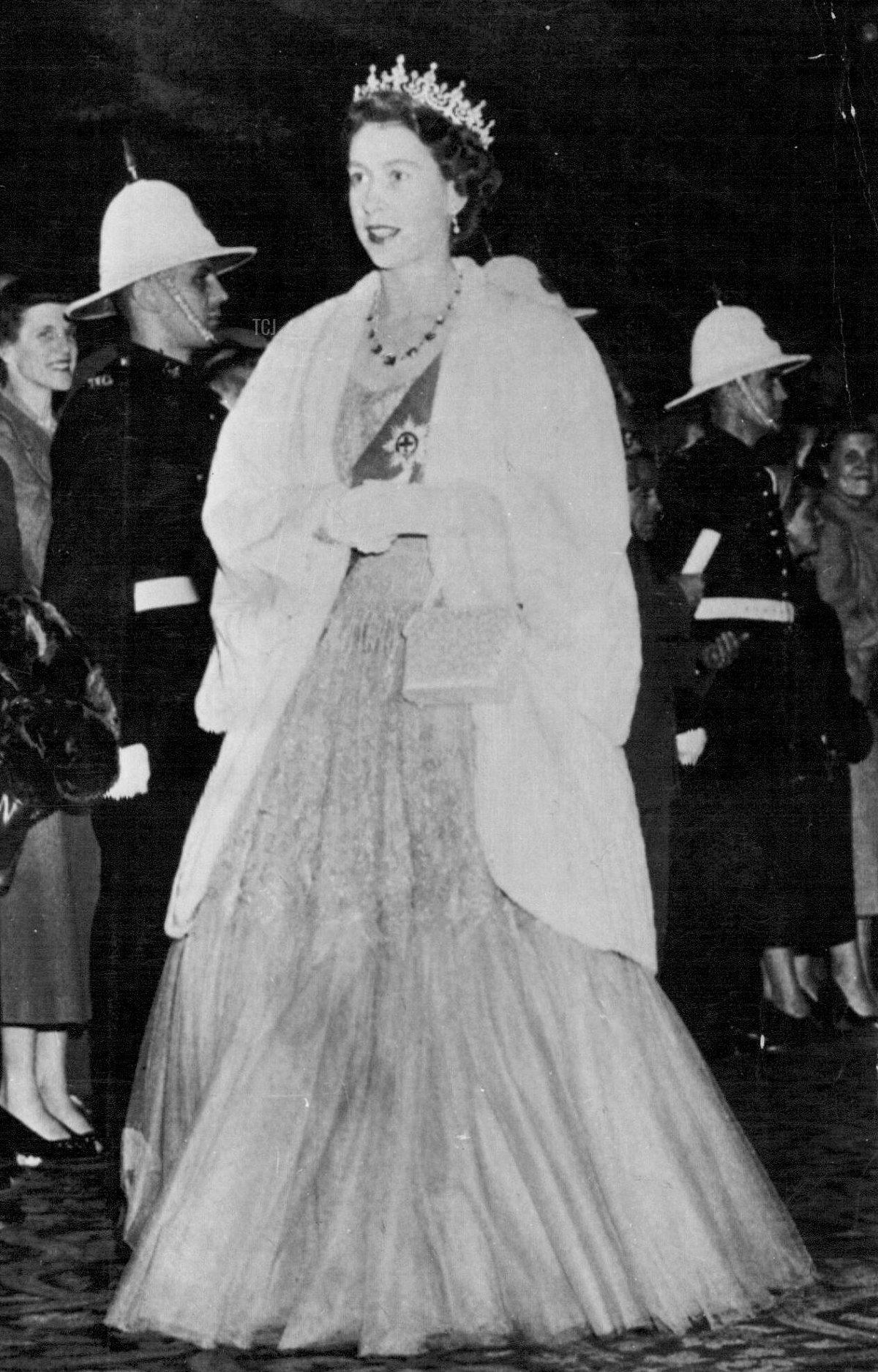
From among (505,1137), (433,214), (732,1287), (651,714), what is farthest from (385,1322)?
(651,714)

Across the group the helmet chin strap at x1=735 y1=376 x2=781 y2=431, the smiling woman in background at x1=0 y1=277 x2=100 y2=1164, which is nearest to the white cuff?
the smiling woman in background at x1=0 y1=277 x2=100 y2=1164

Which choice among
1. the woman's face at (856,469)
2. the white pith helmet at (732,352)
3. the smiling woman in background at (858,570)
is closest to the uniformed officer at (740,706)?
the white pith helmet at (732,352)

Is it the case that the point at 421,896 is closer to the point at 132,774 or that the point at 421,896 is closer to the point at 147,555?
the point at 132,774

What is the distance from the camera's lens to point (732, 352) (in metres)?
6.19

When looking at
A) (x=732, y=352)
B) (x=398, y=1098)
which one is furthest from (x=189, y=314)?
(x=398, y=1098)

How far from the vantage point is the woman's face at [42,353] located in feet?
19.6

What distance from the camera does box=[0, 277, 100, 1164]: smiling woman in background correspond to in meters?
5.83

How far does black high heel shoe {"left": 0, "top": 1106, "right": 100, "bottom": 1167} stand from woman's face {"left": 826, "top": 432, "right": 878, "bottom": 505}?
291 cm

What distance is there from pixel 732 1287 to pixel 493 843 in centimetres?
88

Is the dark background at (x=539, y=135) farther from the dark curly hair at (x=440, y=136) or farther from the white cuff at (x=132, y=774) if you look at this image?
the white cuff at (x=132, y=774)

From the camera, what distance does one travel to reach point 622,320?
230 inches

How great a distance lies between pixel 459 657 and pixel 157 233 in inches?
64.4

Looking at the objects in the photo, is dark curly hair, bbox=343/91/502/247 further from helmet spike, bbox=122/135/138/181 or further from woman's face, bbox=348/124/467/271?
helmet spike, bbox=122/135/138/181

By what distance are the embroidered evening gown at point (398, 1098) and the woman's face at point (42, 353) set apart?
1.74 meters
